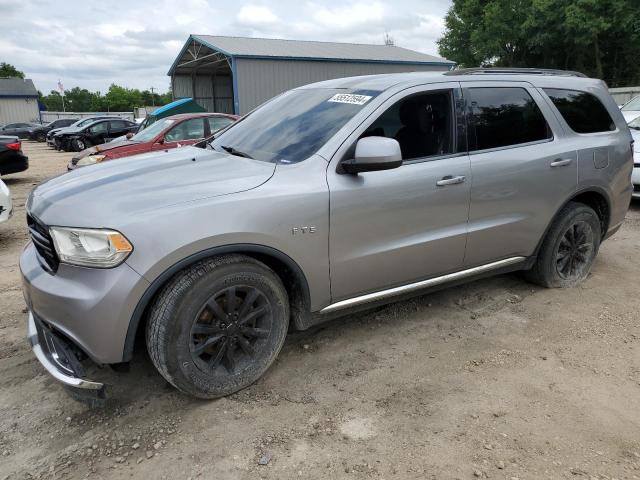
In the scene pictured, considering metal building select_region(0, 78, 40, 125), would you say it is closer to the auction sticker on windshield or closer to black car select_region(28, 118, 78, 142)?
black car select_region(28, 118, 78, 142)

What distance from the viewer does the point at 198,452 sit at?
7.91 feet

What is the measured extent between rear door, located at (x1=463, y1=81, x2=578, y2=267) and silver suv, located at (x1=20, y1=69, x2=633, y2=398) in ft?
0.04

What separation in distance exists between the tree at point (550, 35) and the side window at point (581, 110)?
29148 millimetres

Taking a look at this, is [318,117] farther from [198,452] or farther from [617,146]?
[617,146]

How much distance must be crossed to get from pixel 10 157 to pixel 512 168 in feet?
36.3

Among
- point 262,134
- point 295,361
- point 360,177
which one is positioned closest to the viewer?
point 360,177

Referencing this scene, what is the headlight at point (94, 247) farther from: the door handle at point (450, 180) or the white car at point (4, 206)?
the white car at point (4, 206)

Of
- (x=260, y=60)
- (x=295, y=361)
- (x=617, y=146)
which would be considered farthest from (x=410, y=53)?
(x=295, y=361)

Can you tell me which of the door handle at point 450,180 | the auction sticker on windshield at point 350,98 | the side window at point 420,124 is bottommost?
the door handle at point 450,180

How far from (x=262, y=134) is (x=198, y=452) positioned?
6.76ft

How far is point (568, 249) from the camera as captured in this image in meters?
4.30

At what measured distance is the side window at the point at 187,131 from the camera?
31.9ft

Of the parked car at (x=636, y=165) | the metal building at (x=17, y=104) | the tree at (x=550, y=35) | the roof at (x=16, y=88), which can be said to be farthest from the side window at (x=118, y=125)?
the roof at (x=16, y=88)

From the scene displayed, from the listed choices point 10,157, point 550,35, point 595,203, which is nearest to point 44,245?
point 595,203
